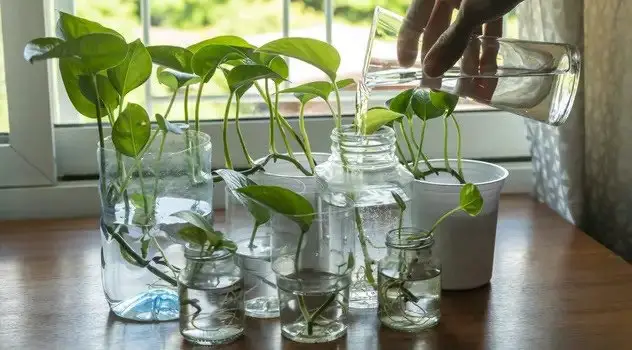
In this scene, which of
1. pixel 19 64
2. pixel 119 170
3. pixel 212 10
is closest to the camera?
pixel 119 170

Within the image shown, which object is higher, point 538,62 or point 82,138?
point 538,62

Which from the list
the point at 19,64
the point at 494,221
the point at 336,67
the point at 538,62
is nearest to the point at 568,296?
the point at 494,221

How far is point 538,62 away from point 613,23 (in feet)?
0.87

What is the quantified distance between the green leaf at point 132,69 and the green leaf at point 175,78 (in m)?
0.05

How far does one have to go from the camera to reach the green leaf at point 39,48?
809 mm

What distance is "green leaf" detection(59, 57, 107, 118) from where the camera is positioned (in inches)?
36.8

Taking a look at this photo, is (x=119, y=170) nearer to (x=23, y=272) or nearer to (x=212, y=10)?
(x=23, y=272)

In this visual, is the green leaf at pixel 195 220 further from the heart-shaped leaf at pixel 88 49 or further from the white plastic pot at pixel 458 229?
the white plastic pot at pixel 458 229

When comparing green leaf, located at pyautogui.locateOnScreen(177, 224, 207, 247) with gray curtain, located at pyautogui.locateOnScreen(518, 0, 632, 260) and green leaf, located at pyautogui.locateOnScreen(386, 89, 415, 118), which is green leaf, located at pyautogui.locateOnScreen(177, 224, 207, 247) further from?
gray curtain, located at pyautogui.locateOnScreen(518, 0, 632, 260)

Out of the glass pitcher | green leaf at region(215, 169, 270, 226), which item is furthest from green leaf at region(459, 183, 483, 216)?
green leaf at region(215, 169, 270, 226)

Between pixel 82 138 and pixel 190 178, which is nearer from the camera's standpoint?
pixel 190 178

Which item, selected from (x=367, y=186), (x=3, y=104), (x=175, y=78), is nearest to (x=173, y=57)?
(x=175, y=78)

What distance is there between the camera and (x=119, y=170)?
980 mm

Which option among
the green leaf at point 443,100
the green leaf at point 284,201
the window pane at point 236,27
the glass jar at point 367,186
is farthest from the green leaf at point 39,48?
the window pane at point 236,27
